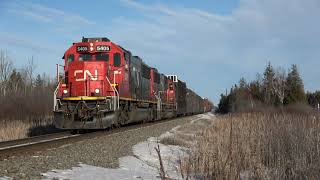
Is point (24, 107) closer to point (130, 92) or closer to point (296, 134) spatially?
point (130, 92)

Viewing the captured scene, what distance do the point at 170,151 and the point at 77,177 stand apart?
574cm

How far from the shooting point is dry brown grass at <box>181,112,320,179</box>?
7211 millimetres

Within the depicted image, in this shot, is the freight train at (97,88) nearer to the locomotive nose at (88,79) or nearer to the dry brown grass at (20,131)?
the locomotive nose at (88,79)

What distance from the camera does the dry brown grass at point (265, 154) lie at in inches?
284

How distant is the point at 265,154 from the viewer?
10570 millimetres

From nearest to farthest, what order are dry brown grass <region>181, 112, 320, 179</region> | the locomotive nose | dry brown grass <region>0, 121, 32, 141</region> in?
1. dry brown grass <region>181, 112, 320, 179</region>
2. the locomotive nose
3. dry brown grass <region>0, 121, 32, 141</region>

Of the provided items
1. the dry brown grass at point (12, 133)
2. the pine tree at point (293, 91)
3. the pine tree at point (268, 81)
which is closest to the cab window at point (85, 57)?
the dry brown grass at point (12, 133)

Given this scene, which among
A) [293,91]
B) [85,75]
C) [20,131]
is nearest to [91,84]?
[85,75]

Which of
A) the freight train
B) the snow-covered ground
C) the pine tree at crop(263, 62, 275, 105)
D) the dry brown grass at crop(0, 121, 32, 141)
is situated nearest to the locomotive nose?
the freight train

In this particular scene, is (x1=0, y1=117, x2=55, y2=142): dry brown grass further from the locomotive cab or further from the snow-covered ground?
the snow-covered ground

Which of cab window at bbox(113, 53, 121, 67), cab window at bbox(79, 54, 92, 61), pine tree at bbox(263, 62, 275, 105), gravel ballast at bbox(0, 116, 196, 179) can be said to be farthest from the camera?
pine tree at bbox(263, 62, 275, 105)

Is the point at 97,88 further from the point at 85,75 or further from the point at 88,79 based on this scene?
the point at 85,75

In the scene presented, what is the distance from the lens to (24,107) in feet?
103

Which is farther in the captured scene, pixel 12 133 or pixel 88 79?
pixel 12 133
